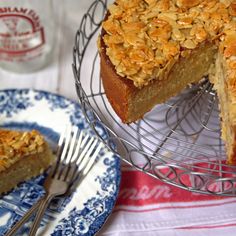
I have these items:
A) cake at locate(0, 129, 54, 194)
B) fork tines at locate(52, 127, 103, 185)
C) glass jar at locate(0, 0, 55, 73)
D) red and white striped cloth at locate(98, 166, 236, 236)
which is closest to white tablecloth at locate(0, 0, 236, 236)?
red and white striped cloth at locate(98, 166, 236, 236)

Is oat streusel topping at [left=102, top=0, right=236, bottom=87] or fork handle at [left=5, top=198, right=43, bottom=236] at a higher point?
oat streusel topping at [left=102, top=0, right=236, bottom=87]

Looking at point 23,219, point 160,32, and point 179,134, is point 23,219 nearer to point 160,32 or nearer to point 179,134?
point 179,134

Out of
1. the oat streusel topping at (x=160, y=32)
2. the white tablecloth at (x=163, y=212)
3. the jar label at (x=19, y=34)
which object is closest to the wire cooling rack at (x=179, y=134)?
the white tablecloth at (x=163, y=212)

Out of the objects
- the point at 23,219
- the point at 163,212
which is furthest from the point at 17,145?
the point at 163,212

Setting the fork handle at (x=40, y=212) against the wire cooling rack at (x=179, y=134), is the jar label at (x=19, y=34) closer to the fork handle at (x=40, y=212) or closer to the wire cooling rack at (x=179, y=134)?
the wire cooling rack at (x=179, y=134)

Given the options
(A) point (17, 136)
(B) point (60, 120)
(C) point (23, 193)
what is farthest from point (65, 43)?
(C) point (23, 193)

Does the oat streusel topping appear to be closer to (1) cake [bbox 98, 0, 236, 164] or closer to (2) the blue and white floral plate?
(1) cake [bbox 98, 0, 236, 164]

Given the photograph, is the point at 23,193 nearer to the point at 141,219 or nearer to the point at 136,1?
the point at 141,219

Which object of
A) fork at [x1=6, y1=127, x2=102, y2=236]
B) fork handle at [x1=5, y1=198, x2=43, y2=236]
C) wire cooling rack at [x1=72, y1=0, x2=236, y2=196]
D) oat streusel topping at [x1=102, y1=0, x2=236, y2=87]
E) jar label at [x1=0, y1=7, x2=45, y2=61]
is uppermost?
oat streusel topping at [x1=102, y1=0, x2=236, y2=87]
